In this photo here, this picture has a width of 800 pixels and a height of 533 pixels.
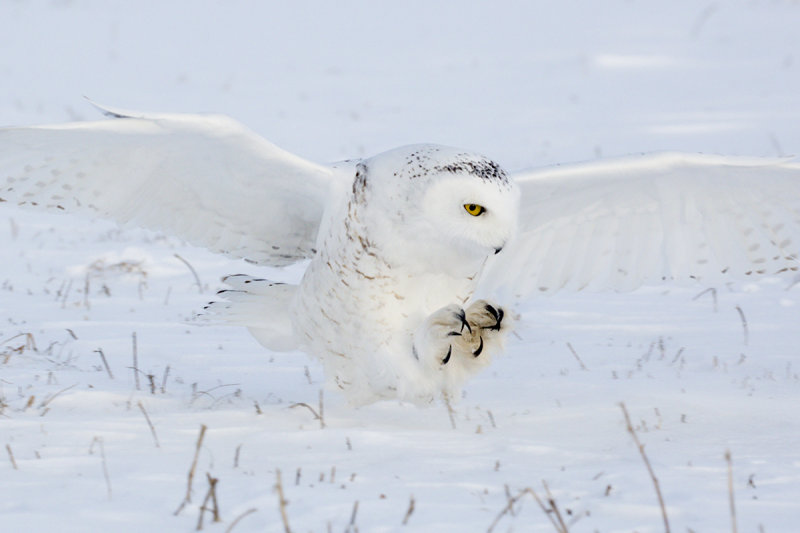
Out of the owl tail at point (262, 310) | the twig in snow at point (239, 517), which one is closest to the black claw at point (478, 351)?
the owl tail at point (262, 310)

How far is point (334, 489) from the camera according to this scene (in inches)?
139

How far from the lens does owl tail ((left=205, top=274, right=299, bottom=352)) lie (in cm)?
548

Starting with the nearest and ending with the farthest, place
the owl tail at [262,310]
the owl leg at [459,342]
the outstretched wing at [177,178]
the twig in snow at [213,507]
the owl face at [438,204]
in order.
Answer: the twig in snow at [213,507] < the owl face at [438,204] < the owl leg at [459,342] < the outstretched wing at [177,178] < the owl tail at [262,310]

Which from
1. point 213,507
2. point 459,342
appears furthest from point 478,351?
point 213,507

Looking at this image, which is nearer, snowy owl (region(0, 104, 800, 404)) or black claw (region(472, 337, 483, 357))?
snowy owl (region(0, 104, 800, 404))

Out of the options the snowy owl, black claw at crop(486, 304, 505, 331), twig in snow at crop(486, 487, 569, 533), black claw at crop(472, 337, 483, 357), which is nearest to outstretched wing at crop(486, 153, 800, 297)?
the snowy owl

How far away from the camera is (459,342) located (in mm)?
4641

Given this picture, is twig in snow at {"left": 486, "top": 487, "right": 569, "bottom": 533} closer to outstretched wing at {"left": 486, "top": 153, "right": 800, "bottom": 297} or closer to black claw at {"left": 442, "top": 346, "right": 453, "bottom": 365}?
black claw at {"left": 442, "top": 346, "right": 453, "bottom": 365}

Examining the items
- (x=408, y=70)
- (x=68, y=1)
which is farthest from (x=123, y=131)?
(x=68, y=1)

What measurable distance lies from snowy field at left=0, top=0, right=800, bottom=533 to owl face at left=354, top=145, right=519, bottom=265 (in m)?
0.74

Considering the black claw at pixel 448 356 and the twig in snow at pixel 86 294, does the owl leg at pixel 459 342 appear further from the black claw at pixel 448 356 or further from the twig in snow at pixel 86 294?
A: the twig in snow at pixel 86 294

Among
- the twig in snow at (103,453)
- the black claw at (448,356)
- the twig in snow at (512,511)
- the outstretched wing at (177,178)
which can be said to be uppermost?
the outstretched wing at (177,178)

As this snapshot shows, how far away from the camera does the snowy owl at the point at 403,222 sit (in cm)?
446

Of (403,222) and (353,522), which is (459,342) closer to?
(403,222)
